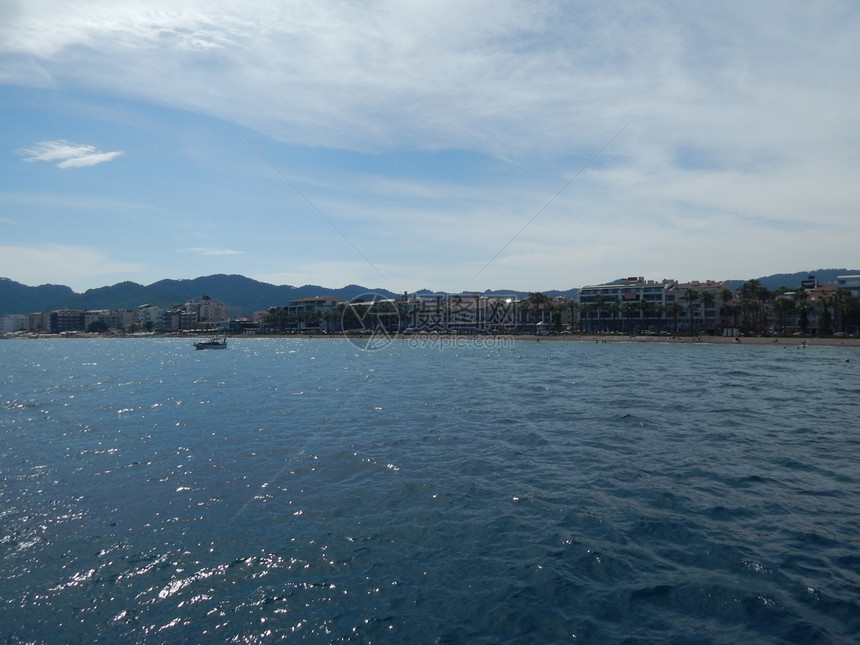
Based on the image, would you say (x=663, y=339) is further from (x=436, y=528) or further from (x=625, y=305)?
(x=436, y=528)

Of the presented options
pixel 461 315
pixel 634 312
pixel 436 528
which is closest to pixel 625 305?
pixel 634 312

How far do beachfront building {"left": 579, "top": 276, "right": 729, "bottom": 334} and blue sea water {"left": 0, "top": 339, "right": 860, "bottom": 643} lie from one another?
357ft

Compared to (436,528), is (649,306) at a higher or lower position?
higher

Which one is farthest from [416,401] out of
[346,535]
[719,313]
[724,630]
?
[719,313]

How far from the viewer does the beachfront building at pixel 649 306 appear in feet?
436

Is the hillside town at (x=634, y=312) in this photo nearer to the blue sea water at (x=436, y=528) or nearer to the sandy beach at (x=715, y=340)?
the sandy beach at (x=715, y=340)

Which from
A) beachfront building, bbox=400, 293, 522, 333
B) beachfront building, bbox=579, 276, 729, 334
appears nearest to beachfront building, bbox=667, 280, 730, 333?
beachfront building, bbox=579, 276, 729, 334

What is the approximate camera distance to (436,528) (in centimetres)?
1373

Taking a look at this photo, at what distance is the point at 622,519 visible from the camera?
1409 centimetres

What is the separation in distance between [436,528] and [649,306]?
432ft

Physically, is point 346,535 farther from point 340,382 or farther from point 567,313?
point 567,313

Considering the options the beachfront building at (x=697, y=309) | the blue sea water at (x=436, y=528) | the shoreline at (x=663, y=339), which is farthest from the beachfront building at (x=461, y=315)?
the blue sea water at (x=436, y=528)

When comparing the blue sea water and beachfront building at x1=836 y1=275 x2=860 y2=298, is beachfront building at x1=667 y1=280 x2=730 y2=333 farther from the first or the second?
the blue sea water

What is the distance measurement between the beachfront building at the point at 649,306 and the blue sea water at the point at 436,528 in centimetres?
10896
